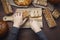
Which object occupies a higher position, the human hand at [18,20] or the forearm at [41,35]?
the human hand at [18,20]

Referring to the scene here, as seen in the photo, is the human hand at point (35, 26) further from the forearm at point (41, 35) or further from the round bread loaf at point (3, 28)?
the round bread loaf at point (3, 28)

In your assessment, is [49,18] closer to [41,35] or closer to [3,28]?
[41,35]

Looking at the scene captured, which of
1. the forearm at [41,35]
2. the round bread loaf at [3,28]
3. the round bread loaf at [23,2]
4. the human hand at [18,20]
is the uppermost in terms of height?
the round bread loaf at [23,2]

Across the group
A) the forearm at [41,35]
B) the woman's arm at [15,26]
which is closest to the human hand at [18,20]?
the woman's arm at [15,26]

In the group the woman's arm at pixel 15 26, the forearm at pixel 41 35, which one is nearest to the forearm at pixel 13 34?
the woman's arm at pixel 15 26

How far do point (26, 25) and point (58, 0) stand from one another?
0.22 meters

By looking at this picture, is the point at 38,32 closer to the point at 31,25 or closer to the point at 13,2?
the point at 31,25

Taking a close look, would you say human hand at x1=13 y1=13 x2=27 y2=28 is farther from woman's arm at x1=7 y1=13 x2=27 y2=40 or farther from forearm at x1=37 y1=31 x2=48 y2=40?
forearm at x1=37 y1=31 x2=48 y2=40

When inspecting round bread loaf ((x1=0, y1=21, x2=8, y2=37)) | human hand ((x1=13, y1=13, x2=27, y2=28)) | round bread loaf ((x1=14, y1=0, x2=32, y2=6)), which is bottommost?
round bread loaf ((x1=0, y1=21, x2=8, y2=37))

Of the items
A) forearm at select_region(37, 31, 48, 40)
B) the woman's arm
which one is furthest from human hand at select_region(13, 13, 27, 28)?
forearm at select_region(37, 31, 48, 40)

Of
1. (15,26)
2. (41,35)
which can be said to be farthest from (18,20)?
(41,35)

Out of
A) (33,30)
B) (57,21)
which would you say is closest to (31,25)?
(33,30)

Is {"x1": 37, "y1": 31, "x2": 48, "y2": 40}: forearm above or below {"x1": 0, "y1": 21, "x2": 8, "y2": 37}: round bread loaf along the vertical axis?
below

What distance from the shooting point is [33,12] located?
1.07 m
